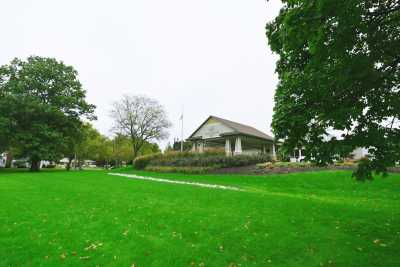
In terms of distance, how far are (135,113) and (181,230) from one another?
4254cm

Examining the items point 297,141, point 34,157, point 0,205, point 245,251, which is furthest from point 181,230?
point 34,157

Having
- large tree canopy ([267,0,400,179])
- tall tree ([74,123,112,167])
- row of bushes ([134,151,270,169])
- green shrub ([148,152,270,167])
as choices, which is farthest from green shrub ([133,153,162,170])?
large tree canopy ([267,0,400,179])

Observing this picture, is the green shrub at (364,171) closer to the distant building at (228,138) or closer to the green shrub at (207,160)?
the green shrub at (207,160)

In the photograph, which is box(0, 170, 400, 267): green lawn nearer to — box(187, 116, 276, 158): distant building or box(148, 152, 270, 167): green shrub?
box(148, 152, 270, 167): green shrub

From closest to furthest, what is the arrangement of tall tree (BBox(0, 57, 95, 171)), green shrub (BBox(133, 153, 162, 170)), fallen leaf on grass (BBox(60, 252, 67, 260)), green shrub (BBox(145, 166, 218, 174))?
fallen leaf on grass (BBox(60, 252, 67, 260))
green shrub (BBox(145, 166, 218, 174))
tall tree (BBox(0, 57, 95, 171))
green shrub (BBox(133, 153, 162, 170))

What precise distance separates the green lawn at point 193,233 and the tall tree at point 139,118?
1461 inches

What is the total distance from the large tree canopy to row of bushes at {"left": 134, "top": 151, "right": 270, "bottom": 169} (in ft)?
60.4

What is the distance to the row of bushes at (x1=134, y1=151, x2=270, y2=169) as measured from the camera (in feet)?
79.4

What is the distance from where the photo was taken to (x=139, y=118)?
152ft

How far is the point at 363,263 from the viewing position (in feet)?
13.8

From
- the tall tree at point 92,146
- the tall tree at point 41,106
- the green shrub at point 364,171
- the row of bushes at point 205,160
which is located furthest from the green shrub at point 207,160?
the tall tree at point 92,146

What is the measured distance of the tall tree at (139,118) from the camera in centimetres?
4584

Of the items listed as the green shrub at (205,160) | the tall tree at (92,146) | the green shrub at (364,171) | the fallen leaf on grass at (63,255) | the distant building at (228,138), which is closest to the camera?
the fallen leaf on grass at (63,255)

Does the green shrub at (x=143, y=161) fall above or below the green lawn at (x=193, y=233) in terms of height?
above
